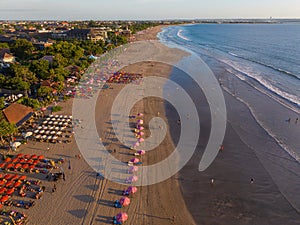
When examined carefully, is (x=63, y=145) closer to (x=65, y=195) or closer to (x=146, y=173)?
(x=65, y=195)

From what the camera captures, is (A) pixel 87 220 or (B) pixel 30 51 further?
(B) pixel 30 51

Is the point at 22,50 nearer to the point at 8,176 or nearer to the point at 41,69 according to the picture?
the point at 41,69

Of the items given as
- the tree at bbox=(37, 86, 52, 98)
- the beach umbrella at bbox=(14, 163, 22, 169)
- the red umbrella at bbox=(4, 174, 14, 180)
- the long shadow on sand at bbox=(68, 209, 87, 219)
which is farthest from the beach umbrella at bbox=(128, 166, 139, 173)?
the tree at bbox=(37, 86, 52, 98)

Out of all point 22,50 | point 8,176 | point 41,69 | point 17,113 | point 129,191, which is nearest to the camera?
point 129,191

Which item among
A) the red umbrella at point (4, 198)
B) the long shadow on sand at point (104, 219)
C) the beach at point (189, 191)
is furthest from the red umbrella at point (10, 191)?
the long shadow on sand at point (104, 219)

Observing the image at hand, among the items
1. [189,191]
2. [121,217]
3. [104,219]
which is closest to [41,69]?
[104,219]

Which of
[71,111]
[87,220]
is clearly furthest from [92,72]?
[87,220]
